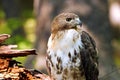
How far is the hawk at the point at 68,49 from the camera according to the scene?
579 cm

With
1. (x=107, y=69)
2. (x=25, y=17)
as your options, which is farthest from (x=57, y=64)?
(x=25, y=17)

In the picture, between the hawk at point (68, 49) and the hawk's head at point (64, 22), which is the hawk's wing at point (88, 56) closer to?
the hawk at point (68, 49)

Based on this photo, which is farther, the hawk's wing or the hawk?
the hawk's wing

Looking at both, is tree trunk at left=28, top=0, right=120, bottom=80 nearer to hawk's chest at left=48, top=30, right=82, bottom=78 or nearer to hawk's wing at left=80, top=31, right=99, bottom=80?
hawk's wing at left=80, top=31, right=99, bottom=80

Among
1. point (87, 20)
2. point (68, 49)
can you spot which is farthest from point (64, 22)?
point (87, 20)

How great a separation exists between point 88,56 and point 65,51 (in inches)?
11.3

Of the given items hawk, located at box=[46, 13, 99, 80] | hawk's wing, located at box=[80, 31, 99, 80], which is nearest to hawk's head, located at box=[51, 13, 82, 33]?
hawk, located at box=[46, 13, 99, 80]

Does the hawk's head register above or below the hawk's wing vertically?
above

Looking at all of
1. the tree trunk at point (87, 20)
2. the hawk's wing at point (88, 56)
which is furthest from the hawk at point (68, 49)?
the tree trunk at point (87, 20)

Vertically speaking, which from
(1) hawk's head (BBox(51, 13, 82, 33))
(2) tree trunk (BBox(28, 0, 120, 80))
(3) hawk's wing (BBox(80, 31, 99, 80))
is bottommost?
(3) hawk's wing (BBox(80, 31, 99, 80))

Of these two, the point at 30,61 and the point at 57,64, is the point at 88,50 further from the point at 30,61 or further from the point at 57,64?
the point at 30,61

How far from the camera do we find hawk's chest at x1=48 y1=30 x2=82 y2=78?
5797 millimetres

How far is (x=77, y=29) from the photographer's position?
5.91 m

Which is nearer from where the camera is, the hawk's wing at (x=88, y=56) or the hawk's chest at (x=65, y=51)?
the hawk's chest at (x=65, y=51)
